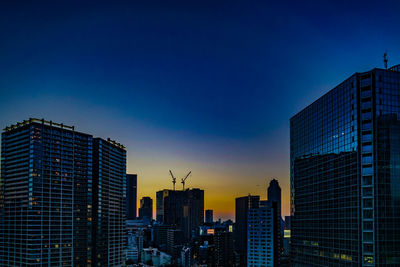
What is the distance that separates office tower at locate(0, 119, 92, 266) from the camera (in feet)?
582

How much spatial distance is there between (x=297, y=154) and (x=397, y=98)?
5657 cm

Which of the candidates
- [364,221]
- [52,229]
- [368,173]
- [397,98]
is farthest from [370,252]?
[52,229]

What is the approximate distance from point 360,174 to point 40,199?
474 ft

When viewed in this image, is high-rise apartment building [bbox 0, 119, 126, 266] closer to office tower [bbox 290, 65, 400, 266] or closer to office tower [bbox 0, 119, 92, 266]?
office tower [bbox 0, 119, 92, 266]

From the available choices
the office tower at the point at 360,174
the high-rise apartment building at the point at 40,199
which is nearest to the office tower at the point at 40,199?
the high-rise apartment building at the point at 40,199

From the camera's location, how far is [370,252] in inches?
3767

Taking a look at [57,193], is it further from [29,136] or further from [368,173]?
[368,173]

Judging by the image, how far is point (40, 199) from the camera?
593ft

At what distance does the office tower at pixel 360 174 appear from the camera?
315 feet

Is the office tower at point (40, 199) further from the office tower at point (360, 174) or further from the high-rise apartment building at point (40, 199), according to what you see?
the office tower at point (360, 174)

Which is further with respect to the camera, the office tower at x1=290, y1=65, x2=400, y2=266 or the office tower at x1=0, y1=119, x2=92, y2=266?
the office tower at x1=0, y1=119, x2=92, y2=266

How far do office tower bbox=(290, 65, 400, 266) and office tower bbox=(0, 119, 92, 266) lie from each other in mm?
119900

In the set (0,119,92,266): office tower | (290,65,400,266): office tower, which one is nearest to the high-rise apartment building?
(0,119,92,266): office tower

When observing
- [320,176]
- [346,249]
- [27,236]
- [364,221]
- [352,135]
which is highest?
[352,135]
